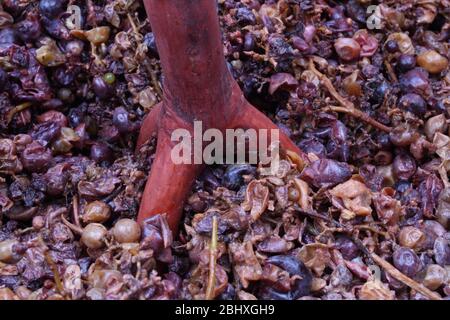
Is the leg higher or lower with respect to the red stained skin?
lower

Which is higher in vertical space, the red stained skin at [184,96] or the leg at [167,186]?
the red stained skin at [184,96]

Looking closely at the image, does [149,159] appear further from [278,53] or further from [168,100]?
[278,53]

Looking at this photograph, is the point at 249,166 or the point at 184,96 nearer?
the point at 184,96

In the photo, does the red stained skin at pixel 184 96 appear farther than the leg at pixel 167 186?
No

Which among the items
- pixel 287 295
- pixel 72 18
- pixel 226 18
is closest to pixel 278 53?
pixel 226 18

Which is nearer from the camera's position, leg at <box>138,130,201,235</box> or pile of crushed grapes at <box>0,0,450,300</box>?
pile of crushed grapes at <box>0,0,450,300</box>

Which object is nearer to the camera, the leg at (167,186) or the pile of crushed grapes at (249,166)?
the pile of crushed grapes at (249,166)
